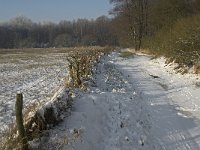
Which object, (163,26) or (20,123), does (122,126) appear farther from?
(163,26)

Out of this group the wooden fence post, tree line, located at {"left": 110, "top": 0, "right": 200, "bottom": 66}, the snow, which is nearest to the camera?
the wooden fence post

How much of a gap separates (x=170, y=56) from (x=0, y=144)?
65.5 ft

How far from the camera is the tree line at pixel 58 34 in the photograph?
454ft

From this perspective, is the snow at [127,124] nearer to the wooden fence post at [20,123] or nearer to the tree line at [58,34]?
the wooden fence post at [20,123]

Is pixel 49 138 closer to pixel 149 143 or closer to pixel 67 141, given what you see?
pixel 67 141

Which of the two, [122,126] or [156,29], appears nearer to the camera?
[122,126]

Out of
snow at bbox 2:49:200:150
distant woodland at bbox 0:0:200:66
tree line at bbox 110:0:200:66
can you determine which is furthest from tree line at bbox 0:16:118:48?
snow at bbox 2:49:200:150

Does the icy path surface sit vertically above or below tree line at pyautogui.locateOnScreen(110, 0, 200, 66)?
below

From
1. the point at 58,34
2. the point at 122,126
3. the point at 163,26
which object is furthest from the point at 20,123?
the point at 58,34

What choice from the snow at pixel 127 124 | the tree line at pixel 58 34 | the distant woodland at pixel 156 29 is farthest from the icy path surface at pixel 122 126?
the tree line at pixel 58 34

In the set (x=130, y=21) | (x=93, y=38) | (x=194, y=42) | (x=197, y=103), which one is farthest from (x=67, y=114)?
(x=93, y=38)

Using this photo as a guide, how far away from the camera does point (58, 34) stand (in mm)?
169000

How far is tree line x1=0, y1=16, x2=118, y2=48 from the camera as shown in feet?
454

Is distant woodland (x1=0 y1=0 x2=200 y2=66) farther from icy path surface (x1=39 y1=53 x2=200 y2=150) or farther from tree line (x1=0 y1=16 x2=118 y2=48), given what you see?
icy path surface (x1=39 y1=53 x2=200 y2=150)
